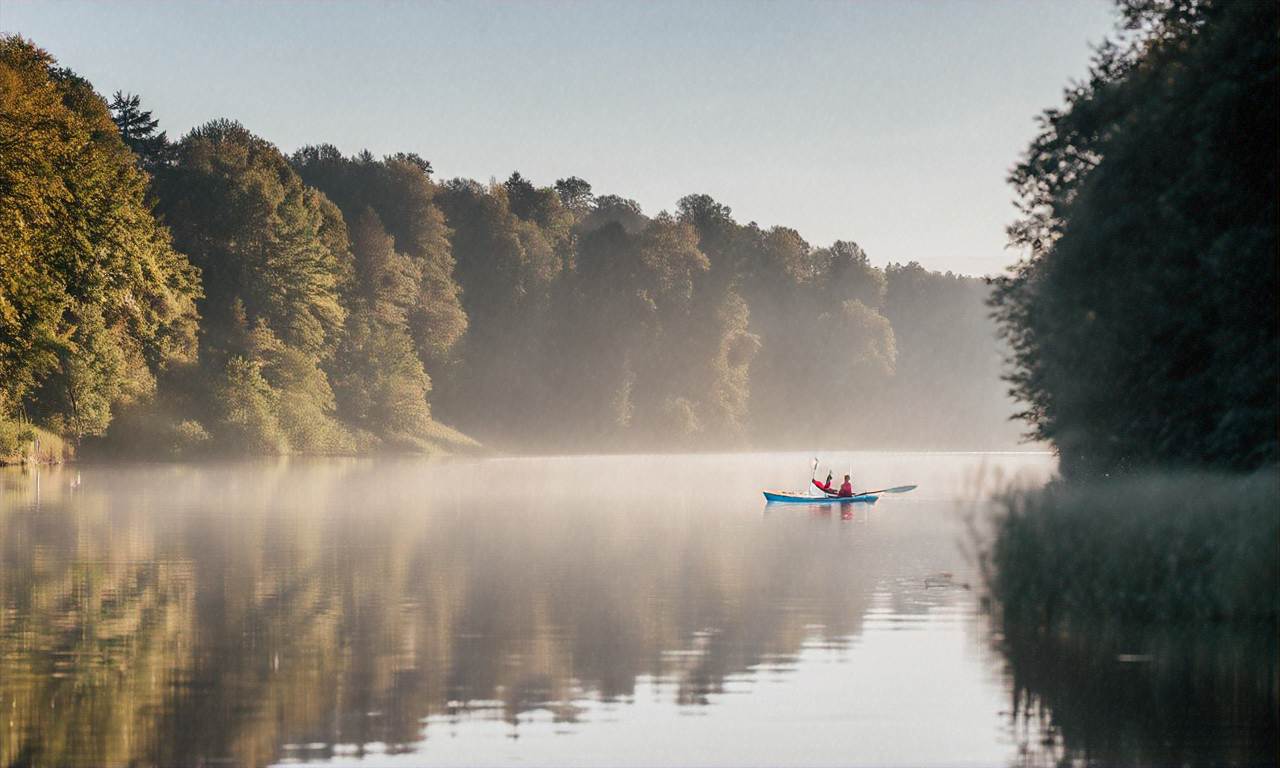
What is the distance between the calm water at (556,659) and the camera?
14094mm

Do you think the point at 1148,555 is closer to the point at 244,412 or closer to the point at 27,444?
the point at 27,444

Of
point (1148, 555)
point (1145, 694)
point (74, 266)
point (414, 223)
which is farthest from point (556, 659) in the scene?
Answer: point (414, 223)

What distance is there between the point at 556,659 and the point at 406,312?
98.6 m

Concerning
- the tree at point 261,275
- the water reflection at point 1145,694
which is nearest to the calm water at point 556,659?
the water reflection at point 1145,694

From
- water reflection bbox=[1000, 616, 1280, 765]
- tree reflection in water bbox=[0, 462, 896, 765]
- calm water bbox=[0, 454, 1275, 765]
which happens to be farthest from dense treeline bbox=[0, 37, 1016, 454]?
water reflection bbox=[1000, 616, 1280, 765]

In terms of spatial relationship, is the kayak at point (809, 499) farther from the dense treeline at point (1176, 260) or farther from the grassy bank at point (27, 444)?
the grassy bank at point (27, 444)

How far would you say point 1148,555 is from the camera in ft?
69.2

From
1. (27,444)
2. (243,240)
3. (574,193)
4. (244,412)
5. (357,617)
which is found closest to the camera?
(357,617)

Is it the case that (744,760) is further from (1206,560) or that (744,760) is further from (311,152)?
(311,152)

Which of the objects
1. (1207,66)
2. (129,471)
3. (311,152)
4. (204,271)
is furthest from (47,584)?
(311,152)

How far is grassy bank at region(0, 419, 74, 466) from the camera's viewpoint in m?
65.2

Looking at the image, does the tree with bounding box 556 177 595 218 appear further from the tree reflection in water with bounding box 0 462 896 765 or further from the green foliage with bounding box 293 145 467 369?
the tree reflection in water with bounding box 0 462 896 765

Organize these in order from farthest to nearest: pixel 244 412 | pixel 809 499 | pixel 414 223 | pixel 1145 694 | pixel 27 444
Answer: pixel 414 223 < pixel 244 412 < pixel 27 444 < pixel 809 499 < pixel 1145 694

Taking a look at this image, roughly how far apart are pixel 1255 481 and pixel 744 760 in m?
10.1
